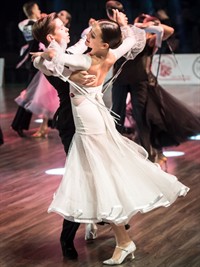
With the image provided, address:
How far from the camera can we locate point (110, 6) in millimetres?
6195

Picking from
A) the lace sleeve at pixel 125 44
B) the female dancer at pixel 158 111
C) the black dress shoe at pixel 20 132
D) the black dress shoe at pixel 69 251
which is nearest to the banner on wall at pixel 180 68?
the black dress shoe at pixel 20 132

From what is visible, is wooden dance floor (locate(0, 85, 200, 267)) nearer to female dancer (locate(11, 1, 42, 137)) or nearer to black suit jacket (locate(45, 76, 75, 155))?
black suit jacket (locate(45, 76, 75, 155))

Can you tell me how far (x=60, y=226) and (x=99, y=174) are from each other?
1014 millimetres

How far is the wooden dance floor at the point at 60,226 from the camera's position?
400 cm

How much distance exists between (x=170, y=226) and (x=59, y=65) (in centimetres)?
148

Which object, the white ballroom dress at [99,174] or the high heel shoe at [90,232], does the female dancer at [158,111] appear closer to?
the high heel shoe at [90,232]

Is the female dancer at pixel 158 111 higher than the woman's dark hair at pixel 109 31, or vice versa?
the woman's dark hair at pixel 109 31

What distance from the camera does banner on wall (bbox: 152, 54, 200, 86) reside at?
537 inches

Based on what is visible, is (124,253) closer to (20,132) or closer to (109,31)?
(109,31)

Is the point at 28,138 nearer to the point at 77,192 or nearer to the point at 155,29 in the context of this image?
the point at 155,29

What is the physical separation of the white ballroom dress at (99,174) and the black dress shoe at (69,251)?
34 cm

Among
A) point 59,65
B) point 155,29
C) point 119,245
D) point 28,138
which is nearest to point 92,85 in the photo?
point 59,65

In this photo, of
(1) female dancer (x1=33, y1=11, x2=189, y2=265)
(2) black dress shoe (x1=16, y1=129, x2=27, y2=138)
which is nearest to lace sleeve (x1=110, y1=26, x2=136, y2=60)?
(1) female dancer (x1=33, y1=11, x2=189, y2=265)

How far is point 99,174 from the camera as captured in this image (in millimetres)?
3762
